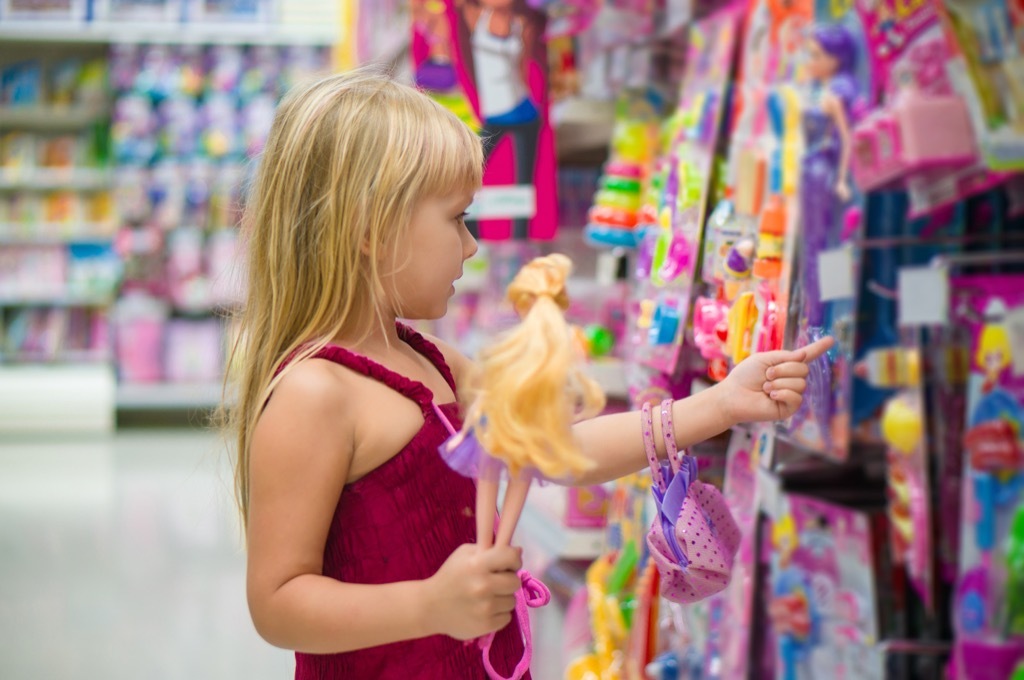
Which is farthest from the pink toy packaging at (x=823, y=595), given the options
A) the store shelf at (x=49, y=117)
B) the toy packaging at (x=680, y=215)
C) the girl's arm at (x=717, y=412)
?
the store shelf at (x=49, y=117)

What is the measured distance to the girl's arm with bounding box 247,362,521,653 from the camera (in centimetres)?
87

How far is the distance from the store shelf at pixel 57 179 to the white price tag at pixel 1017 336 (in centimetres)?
742

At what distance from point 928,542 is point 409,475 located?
37.4 inches

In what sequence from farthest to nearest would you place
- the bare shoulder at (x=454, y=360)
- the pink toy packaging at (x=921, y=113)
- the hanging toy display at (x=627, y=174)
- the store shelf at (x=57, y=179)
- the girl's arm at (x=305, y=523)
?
the store shelf at (x=57, y=179) → the hanging toy display at (x=627, y=174) → the pink toy packaging at (x=921, y=113) → the bare shoulder at (x=454, y=360) → the girl's arm at (x=305, y=523)

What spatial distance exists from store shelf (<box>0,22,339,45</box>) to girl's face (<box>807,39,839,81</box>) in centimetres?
712

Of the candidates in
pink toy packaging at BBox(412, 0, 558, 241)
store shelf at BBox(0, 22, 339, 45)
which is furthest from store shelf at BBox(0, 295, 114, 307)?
pink toy packaging at BBox(412, 0, 558, 241)

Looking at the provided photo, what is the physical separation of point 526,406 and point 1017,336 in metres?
0.91

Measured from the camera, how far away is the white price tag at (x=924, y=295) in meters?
1.55

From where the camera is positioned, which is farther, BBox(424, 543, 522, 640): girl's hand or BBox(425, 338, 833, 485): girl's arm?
BBox(425, 338, 833, 485): girl's arm

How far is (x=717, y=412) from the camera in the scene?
3.05 ft

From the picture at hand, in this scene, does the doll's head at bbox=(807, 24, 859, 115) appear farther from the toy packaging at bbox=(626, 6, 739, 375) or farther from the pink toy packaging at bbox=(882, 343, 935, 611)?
the pink toy packaging at bbox=(882, 343, 935, 611)

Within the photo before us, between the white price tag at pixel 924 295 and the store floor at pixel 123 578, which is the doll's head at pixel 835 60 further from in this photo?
the store floor at pixel 123 578

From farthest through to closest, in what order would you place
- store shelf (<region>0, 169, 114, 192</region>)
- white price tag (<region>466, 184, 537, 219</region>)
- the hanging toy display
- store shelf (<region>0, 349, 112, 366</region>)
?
store shelf (<region>0, 349, 112, 366</region>)
store shelf (<region>0, 169, 114, 192</region>)
white price tag (<region>466, 184, 537, 219</region>)
the hanging toy display

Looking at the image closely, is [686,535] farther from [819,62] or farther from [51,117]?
[51,117]
